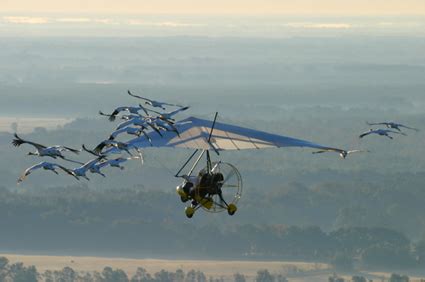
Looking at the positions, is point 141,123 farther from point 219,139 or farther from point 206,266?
point 206,266

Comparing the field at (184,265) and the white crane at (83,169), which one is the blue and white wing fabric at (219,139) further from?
the field at (184,265)

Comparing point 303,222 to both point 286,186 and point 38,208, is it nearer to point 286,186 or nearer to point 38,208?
point 286,186

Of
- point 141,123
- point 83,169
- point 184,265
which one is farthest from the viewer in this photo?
point 184,265

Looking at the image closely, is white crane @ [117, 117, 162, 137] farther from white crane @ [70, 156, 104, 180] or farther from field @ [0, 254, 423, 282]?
field @ [0, 254, 423, 282]

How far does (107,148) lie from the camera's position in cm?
4325

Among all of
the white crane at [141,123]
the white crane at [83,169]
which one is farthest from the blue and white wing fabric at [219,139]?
the white crane at [83,169]

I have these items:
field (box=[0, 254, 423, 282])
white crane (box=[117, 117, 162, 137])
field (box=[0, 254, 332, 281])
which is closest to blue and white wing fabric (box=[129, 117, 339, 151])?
white crane (box=[117, 117, 162, 137])

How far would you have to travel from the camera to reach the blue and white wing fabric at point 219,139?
44.9m

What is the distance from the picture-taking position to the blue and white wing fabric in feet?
147

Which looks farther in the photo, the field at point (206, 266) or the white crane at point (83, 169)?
the field at point (206, 266)

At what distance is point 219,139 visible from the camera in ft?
149

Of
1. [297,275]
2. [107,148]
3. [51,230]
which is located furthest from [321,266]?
[107,148]

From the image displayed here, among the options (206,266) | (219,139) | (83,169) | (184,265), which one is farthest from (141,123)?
(184,265)

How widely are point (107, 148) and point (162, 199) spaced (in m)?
145
